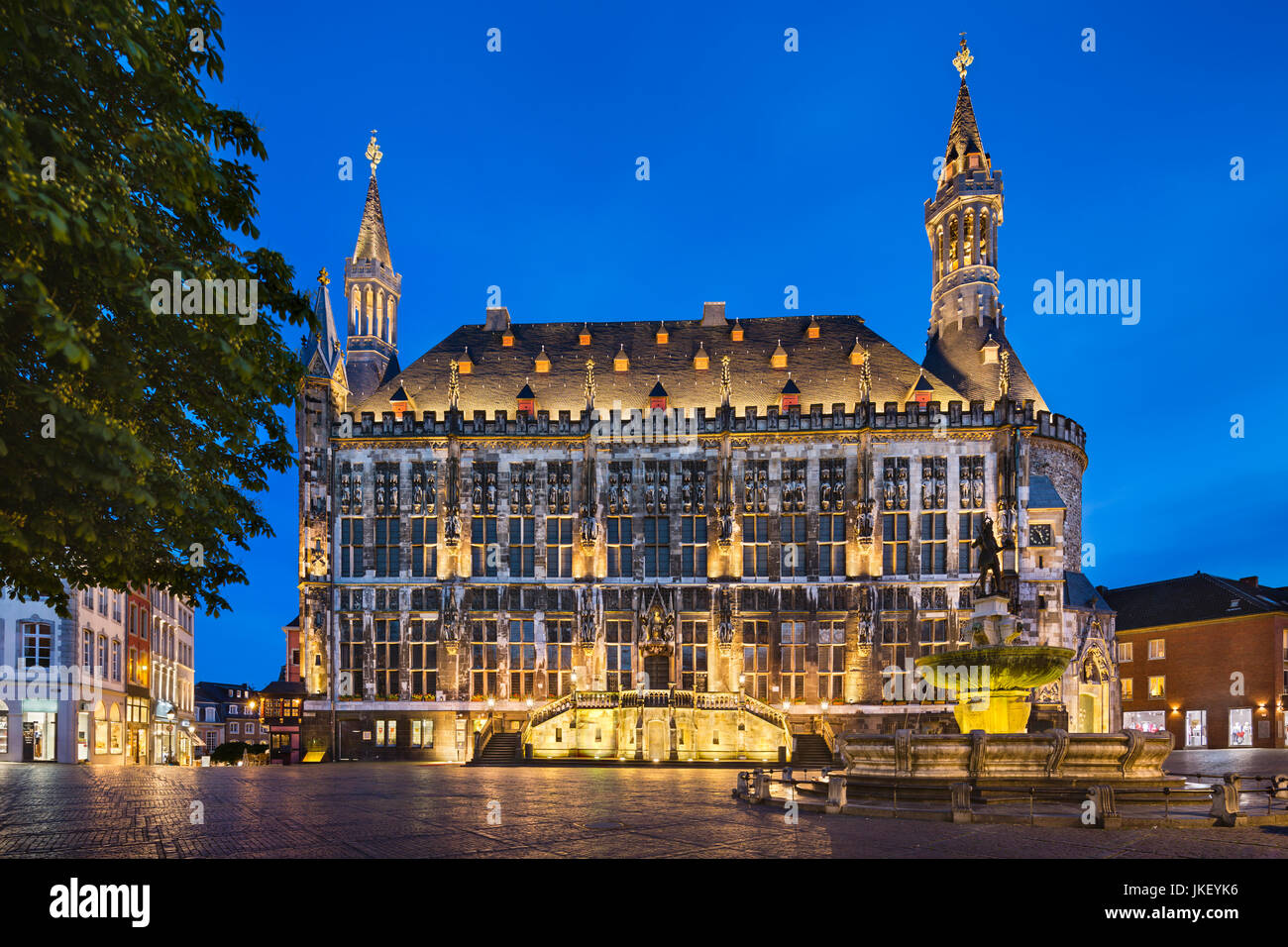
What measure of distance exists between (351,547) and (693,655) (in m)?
19.4

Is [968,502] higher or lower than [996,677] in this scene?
higher

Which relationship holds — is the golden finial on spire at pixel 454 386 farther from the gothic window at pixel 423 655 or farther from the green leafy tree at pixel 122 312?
the green leafy tree at pixel 122 312

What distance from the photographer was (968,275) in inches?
2373

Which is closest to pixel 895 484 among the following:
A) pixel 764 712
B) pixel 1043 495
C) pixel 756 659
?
pixel 1043 495

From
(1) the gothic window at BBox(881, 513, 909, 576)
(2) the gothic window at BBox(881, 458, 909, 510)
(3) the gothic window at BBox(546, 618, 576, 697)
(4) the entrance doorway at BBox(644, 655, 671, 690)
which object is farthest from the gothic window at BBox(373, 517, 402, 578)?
(2) the gothic window at BBox(881, 458, 909, 510)

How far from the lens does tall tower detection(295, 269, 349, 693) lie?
51875 mm

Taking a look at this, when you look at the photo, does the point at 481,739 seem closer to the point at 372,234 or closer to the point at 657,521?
the point at 657,521

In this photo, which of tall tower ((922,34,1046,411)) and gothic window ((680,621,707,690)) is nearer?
gothic window ((680,621,707,690))

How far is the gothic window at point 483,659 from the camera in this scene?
51.7 m

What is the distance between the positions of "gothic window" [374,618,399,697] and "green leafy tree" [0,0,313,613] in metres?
38.7

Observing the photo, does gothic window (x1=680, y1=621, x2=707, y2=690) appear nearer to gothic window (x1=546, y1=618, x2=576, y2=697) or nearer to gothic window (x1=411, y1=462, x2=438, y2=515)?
gothic window (x1=546, y1=618, x2=576, y2=697)

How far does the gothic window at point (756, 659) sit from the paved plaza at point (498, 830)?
83.5 ft

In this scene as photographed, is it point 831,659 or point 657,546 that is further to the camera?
point 657,546
